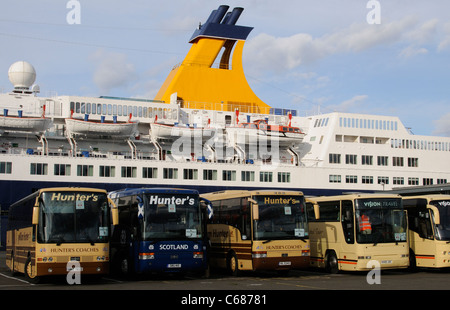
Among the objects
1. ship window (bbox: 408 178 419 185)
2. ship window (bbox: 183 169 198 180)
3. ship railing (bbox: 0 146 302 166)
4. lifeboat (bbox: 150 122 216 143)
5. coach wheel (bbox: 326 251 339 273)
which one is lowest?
coach wheel (bbox: 326 251 339 273)

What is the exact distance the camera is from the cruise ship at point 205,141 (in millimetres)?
36062

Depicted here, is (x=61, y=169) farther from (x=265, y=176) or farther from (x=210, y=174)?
(x=265, y=176)

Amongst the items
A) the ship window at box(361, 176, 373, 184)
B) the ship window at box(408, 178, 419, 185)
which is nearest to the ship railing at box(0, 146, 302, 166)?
the ship window at box(361, 176, 373, 184)

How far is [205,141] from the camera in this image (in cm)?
3988

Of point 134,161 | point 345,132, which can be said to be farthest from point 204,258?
point 345,132

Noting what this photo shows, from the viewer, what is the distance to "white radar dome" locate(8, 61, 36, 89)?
38.6 meters

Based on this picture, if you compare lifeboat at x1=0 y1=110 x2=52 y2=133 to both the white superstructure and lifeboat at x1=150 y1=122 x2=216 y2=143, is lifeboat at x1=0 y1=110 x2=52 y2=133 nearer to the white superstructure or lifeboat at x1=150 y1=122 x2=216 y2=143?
the white superstructure

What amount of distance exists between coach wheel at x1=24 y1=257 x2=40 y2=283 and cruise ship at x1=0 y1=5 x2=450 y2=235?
57.3ft

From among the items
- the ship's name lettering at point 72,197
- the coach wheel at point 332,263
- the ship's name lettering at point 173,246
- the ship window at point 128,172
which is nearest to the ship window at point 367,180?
the ship window at point 128,172

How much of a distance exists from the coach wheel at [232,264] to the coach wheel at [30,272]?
6874mm

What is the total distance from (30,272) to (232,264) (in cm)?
707

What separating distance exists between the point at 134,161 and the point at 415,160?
22.8 metres

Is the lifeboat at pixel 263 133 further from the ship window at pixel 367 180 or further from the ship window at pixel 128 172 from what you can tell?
the ship window at pixel 128 172
